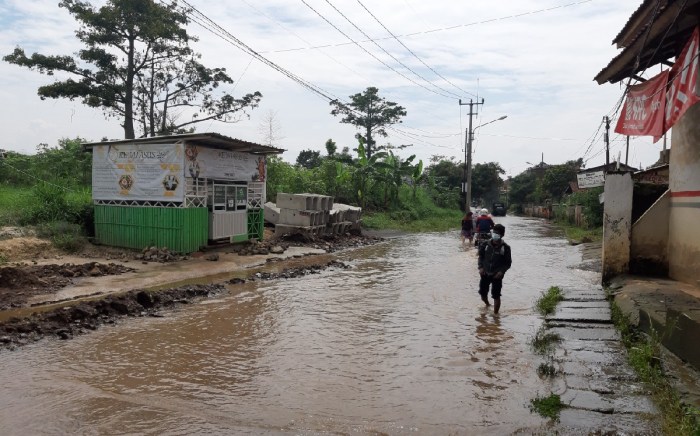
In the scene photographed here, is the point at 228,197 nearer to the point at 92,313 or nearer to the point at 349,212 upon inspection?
the point at 92,313

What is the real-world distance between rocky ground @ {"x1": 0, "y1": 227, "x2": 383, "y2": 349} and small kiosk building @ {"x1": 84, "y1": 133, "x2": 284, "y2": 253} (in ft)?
1.96

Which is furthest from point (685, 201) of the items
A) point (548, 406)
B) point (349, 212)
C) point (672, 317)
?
point (349, 212)

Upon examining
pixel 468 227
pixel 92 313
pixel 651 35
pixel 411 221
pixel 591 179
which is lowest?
pixel 92 313

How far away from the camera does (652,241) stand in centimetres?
1087

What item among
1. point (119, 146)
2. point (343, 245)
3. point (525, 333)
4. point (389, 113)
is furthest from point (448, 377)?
point (389, 113)

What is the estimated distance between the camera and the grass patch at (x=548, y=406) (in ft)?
15.9

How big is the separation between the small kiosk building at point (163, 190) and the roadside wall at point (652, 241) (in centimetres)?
1138

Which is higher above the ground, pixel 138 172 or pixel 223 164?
pixel 223 164

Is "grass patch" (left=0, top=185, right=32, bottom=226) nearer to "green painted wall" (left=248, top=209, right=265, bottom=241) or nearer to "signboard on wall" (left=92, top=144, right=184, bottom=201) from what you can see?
"signboard on wall" (left=92, top=144, right=184, bottom=201)

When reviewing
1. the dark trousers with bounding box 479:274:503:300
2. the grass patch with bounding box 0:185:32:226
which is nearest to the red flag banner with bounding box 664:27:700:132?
the dark trousers with bounding box 479:274:503:300

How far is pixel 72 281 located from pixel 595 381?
33.6ft

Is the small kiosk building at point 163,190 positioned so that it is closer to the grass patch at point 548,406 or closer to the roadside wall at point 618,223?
the roadside wall at point 618,223

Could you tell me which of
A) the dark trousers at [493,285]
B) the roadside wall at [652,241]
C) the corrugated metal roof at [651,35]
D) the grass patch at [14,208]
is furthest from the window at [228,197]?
the roadside wall at [652,241]

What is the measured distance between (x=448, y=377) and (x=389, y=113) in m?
47.6
